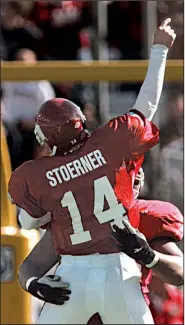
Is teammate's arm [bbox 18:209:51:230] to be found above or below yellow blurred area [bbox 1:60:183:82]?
below

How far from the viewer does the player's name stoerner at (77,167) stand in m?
3.32

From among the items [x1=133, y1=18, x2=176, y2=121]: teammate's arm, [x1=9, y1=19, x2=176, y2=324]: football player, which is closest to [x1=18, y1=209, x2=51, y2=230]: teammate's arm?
[x1=9, y1=19, x2=176, y2=324]: football player

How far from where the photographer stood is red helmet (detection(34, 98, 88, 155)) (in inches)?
131

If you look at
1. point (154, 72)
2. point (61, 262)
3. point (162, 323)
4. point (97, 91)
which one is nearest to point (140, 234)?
point (61, 262)

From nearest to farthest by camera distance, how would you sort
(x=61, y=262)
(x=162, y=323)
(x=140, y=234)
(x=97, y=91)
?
(x=140, y=234) → (x=61, y=262) → (x=162, y=323) → (x=97, y=91)

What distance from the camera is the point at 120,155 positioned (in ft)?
10.9

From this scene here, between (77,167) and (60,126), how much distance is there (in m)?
0.15

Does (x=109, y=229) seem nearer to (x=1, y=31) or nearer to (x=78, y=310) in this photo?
(x=78, y=310)

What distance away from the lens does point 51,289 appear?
337 cm

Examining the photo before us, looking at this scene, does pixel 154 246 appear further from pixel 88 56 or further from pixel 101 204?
pixel 88 56

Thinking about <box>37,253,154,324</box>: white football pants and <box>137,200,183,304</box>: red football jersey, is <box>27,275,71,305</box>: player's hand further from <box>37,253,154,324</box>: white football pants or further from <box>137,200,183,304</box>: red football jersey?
<box>137,200,183,304</box>: red football jersey

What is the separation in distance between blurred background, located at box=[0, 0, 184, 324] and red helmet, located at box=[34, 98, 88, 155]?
2.39 m

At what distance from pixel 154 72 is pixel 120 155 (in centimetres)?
34

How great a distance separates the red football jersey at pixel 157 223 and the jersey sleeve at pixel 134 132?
0.26m
